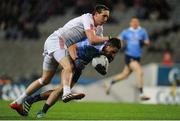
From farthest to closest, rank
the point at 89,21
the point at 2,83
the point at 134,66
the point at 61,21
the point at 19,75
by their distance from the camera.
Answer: the point at 61,21 → the point at 19,75 → the point at 2,83 → the point at 134,66 → the point at 89,21

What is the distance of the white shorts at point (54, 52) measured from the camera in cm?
1215

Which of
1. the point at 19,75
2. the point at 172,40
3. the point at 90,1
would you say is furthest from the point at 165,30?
the point at 19,75

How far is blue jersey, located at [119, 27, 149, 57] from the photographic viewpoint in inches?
831

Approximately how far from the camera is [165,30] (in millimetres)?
28219

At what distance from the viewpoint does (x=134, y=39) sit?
21.4 meters

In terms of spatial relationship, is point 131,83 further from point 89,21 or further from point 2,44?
point 89,21

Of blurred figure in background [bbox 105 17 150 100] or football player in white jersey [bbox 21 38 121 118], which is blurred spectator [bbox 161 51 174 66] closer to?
blurred figure in background [bbox 105 17 150 100]

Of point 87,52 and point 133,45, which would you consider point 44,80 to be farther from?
point 133,45

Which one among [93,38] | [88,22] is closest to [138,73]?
[88,22]

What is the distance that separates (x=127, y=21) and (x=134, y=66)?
26.8ft

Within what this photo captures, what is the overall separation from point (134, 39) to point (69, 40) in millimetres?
9228

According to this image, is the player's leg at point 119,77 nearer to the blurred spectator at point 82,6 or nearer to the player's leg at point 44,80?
the blurred spectator at point 82,6

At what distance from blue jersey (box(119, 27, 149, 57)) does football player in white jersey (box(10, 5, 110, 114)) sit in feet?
28.9

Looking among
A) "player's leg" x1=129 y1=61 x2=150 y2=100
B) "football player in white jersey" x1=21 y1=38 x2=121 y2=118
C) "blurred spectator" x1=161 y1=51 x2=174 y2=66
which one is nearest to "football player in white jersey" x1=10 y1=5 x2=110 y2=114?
"football player in white jersey" x1=21 y1=38 x2=121 y2=118
